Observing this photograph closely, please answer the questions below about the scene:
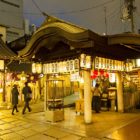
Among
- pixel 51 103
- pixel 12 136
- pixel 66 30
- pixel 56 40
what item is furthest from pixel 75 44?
pixel 12 136

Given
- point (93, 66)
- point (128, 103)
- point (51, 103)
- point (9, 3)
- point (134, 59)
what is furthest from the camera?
point (9, 3)

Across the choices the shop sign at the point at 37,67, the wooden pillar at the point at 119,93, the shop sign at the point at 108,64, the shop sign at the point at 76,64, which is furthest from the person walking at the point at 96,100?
the shop sign at the point at 76,64

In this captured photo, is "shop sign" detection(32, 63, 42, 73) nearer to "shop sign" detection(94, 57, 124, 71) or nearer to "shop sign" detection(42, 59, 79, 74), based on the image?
"shop sign" detection(42, 59, 79, 74)

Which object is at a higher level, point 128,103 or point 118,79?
point 118,79

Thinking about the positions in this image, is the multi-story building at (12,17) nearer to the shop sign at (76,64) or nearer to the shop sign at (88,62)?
the shop sign at (76,64)

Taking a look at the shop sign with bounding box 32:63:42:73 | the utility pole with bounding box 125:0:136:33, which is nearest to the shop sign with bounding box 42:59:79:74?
the shop sign with bounding box 32:63:42:73

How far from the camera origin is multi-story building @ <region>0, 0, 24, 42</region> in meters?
47.1

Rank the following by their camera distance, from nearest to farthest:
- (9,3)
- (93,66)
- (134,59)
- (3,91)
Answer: (93,66), (134,59), (3,91), (9,3)

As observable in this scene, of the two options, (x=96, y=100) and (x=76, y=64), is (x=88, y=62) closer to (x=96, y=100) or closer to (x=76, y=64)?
(x=76, y=64)

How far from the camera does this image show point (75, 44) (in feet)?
37.6

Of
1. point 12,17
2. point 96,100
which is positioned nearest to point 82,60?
point 96,100

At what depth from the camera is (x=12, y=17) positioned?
49.2m

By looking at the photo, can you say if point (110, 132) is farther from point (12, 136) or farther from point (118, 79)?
point (118, 79)

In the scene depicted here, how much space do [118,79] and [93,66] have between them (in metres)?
5.13
